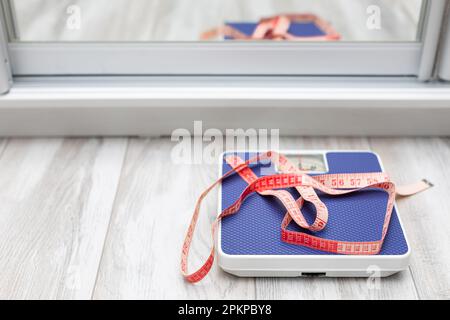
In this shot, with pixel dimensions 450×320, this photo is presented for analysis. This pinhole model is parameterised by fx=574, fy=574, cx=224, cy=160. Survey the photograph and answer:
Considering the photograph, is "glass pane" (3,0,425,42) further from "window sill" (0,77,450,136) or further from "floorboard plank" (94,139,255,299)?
"floorboard plank" (94,139,255,299)

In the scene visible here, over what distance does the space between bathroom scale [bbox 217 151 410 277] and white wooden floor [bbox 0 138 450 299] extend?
2 cm

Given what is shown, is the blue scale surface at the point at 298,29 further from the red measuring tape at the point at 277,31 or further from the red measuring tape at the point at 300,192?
the red measuring tape at the point at 300,192

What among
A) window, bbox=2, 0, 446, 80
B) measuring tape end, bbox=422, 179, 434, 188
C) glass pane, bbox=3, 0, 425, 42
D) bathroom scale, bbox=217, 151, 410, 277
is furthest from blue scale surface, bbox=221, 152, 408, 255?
glass pane, bbox=3, 0, 425, 42

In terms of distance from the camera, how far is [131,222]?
88 cm

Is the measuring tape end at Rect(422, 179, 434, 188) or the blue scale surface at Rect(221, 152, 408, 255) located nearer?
the blue scale surface at Rect(221, 152, 408, 255)

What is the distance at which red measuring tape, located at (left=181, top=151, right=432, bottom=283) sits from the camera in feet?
2.54

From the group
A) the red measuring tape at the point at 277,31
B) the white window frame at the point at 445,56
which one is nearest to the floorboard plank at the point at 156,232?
the red measuring tape at the point at 277,31

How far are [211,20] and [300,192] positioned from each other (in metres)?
0.75

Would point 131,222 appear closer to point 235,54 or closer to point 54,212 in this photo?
point 54,212

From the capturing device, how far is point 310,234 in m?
0.80

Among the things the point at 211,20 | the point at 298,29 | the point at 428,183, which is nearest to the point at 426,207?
the point at 428,183

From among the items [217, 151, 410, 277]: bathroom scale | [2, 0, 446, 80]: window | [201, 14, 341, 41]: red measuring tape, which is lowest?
[217, 151, 410, 277]: bathroom scale

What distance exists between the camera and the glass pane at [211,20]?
1.19 meters
